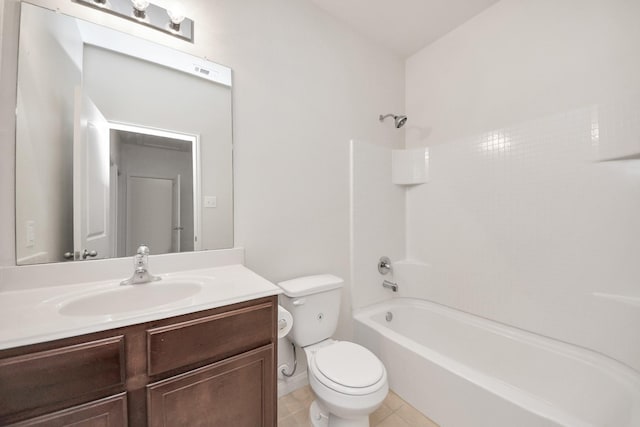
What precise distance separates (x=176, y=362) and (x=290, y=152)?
126 cm

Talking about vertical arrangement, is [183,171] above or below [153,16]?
below

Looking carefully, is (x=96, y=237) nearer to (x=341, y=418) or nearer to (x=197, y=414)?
(x=197, y=414)

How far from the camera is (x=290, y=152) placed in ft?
5.33

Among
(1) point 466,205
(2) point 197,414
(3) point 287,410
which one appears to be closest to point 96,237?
(2) point 197,414

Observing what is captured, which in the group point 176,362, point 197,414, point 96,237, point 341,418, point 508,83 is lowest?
point 341,418

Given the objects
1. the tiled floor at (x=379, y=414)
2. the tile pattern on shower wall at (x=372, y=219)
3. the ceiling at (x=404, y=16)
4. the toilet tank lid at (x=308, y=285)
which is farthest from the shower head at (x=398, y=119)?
the tiled floor at (x=379, y=414)

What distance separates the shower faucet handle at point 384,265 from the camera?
6.86ft

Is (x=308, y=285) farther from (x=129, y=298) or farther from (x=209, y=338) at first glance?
(x=129, y=298)

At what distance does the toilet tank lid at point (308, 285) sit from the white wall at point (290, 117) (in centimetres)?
10

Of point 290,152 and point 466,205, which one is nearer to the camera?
point 290,152

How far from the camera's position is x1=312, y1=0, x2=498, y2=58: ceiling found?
5.63 ft

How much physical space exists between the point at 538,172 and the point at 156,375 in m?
2.22

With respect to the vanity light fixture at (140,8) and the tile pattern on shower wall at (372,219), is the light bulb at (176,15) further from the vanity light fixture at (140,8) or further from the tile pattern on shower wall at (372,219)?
the tile pattern on shower wall at (372,219)

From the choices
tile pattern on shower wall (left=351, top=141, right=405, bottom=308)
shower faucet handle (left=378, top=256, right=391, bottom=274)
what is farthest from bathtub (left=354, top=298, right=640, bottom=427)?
shower faucet handle (left=378, top=256, right=391, bottom=274)
